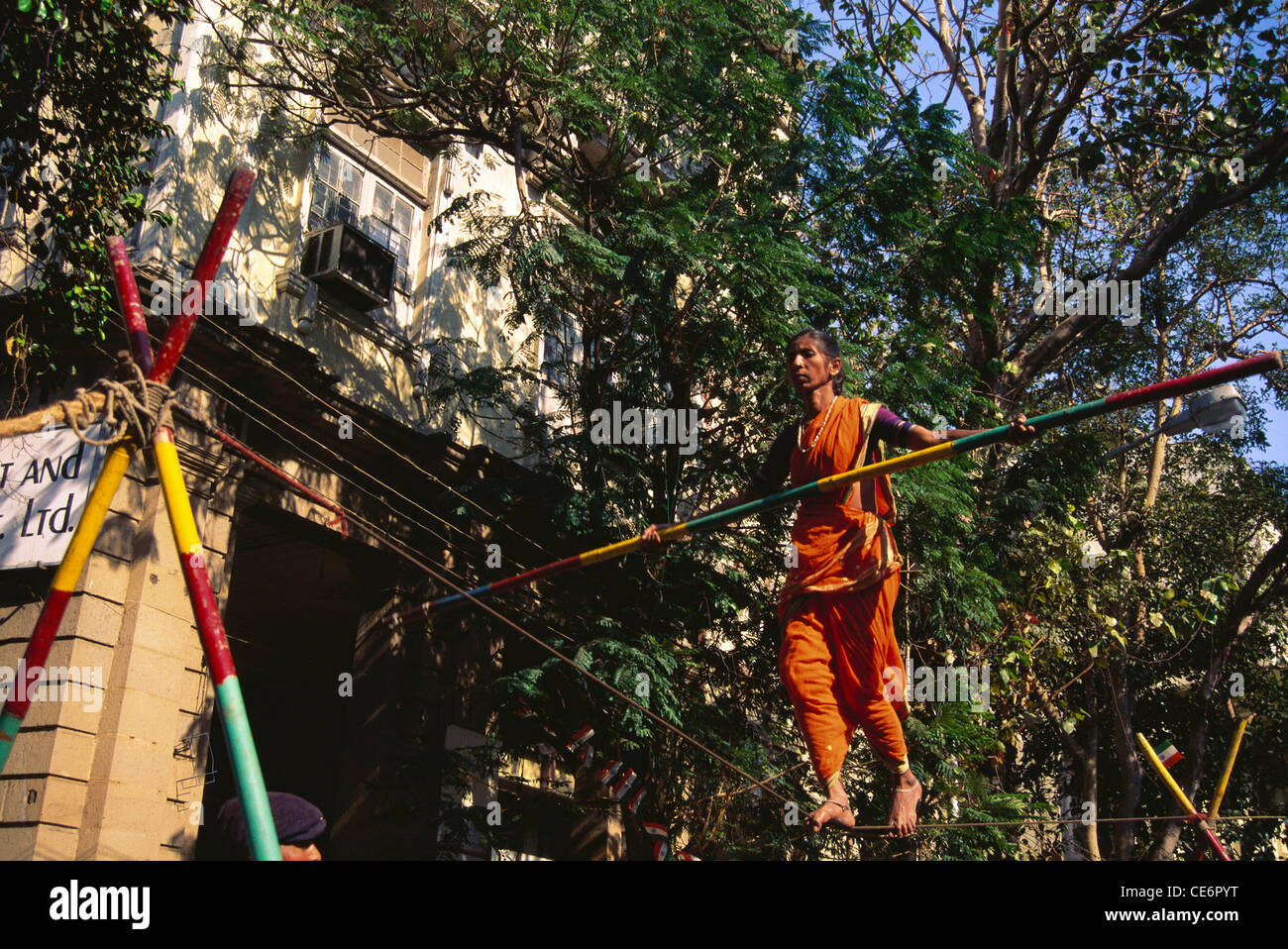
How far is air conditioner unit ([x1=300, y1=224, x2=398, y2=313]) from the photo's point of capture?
37.3ft

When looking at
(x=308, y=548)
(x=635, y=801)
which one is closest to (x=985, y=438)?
(x=635, y=801)

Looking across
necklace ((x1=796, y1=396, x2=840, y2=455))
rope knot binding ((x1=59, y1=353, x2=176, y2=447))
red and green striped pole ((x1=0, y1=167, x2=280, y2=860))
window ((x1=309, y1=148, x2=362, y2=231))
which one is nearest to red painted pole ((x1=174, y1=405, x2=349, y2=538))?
rope knot binding ((x1=59, y1=353, x2=176, y2=447))

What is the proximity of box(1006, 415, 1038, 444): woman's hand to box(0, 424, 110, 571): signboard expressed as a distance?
268 inches

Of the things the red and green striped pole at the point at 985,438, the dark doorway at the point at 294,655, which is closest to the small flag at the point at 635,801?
the dark doorway at the point at 294,655

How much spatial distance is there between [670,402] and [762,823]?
417cm

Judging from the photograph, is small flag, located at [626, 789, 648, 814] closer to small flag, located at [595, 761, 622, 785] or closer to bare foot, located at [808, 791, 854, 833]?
small flag, located at [595, 761, 622, 785]

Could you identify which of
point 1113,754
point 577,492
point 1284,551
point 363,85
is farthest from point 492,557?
point 1113,754

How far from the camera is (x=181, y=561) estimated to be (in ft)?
14.8

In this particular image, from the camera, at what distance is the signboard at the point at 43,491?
28.6ft

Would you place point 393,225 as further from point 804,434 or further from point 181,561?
point 181,561

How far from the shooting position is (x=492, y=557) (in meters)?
11.2

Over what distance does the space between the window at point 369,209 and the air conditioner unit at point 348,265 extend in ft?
1.28

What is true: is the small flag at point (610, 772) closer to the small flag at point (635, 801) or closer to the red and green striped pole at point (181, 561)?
the small flag at point (635, 801)

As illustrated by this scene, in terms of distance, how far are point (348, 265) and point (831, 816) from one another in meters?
8.19
